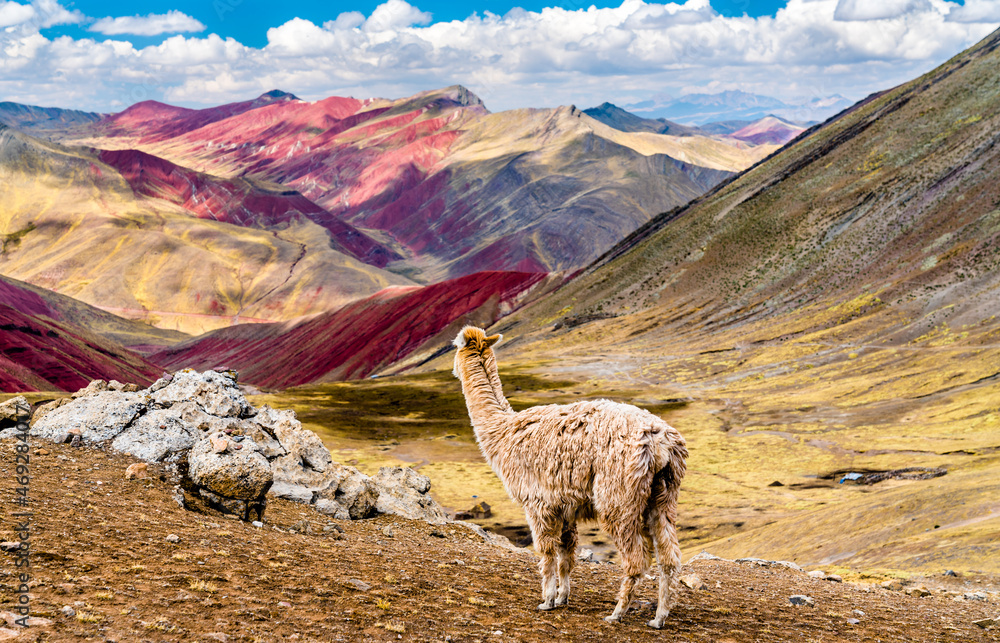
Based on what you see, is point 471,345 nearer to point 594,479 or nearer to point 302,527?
point 594,479

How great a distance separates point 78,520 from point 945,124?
160 m

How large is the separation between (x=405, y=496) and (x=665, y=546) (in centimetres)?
1461

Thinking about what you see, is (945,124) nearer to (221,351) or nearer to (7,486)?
(7,486)

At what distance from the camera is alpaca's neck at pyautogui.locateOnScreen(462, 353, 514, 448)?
1284 cm

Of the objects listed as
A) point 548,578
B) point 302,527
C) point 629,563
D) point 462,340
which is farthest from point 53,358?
point 629,563

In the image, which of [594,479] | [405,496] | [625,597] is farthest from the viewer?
[405,496]

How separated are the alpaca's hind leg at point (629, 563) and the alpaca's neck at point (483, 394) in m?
3.21

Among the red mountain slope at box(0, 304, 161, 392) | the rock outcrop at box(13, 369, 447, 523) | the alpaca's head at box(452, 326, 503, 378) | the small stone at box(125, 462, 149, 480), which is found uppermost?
the red mountain slope at box(0, 304, 161, 392)

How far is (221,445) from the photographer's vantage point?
1554 centimetres

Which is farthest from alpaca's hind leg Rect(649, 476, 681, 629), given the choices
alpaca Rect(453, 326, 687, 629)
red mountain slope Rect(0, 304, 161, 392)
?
red mountain slope Rect(0, 304, 161, 392)

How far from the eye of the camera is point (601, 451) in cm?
1097

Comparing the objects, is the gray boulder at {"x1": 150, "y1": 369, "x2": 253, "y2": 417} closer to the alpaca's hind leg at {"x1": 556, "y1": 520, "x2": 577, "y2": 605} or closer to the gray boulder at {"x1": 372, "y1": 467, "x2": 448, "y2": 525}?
the gray boulder at {"x1": 372, "y1": 467, "x2": 448, "y2": 525}

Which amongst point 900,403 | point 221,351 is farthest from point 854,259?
point 221,351

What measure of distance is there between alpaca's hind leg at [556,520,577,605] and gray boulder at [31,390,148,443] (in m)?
12.5
